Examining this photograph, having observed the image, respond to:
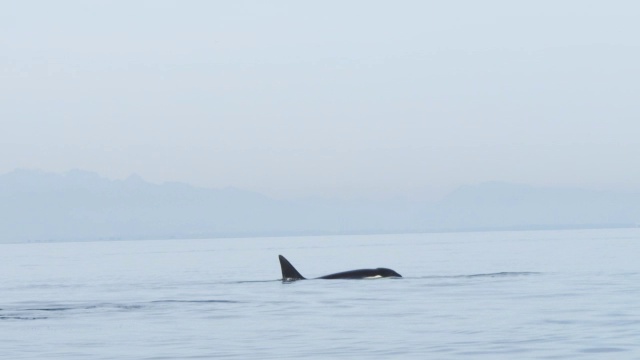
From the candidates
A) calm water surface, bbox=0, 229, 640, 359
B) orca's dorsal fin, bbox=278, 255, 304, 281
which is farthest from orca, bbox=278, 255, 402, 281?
calm water surface, bbox=0, 229, 640, 359

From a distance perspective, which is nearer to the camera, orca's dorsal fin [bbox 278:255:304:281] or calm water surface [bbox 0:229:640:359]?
calm water surface [bbox 0:229:640:359]

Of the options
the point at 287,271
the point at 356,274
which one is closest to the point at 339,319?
the point at 356,274

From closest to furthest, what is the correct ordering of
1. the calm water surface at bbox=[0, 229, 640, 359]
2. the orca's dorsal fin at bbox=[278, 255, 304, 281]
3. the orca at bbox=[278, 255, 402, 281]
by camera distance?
the calm water surface at bbox=[0, 229, 640, 359]
the orca at bbox=[278, 255, 402, 281]
the orca's dorsal fin at bbox=[278, 255, 304, 281]

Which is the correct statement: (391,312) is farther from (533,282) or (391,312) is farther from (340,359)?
(533,282)

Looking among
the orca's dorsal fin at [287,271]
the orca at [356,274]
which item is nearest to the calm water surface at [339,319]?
the orca at [356,274]

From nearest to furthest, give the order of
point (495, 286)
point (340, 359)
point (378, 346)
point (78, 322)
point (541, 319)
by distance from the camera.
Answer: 1. point (340, 359)
2. point (378, 346)
3. point (541, 319)
4. point (78, 322)
5. point (495, 286)

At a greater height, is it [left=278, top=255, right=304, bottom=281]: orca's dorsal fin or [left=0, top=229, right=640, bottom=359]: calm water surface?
[left=278, top=255, right=304, bottom=281]: orca's dorsal fin

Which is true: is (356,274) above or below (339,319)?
above

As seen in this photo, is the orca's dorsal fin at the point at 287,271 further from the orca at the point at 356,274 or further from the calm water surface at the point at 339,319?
the calm water surface at the point at 339,319

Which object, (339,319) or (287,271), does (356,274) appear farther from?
(339,319)

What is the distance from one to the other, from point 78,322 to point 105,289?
15.1 metres

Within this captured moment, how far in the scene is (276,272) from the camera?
57406 millimetres

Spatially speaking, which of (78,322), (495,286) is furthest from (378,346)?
(495,286)

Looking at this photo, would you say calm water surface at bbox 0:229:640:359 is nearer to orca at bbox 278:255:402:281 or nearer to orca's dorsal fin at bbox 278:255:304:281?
orca at bbox 278:255:402:281
